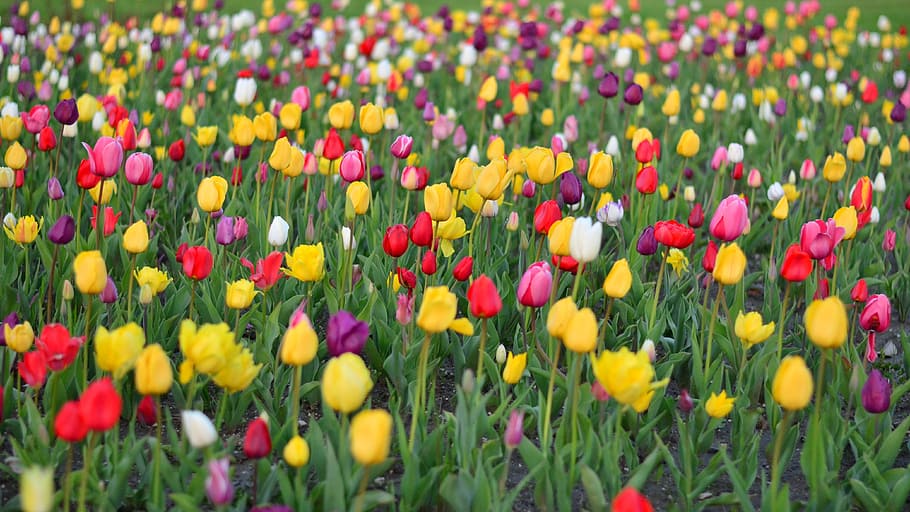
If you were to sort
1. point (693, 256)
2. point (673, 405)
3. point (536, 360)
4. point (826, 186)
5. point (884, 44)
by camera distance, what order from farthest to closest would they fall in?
point (884, 44)
point (826, 186)
point (693, 256)
point (536, 360)
point (673, 405)

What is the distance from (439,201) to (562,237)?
0.50m

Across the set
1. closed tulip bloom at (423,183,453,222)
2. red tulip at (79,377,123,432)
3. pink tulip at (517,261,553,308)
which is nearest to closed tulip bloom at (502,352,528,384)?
pink tulip at (517,261,553,308)

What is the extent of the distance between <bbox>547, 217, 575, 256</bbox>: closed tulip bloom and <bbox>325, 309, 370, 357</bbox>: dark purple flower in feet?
2.41

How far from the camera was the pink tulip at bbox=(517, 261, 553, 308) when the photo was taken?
2.75 metres

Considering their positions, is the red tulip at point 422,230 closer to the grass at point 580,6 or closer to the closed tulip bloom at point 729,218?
the closed tulip bloom at point 729,218

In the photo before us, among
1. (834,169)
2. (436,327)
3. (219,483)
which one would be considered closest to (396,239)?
(436,327)

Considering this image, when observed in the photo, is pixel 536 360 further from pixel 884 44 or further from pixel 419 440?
pixel 884 44

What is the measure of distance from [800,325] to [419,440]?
1751 mm

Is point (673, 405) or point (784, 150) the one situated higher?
point (673, 405)

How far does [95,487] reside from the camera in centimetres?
245

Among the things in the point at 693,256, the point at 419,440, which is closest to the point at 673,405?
the point at 419,440

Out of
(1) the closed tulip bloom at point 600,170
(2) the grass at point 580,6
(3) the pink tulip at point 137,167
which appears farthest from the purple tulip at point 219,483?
(2) the grass at point 580,6

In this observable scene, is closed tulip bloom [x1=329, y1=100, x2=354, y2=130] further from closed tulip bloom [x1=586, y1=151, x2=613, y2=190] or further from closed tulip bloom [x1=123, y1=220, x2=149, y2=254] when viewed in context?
closed tulip bloom [x1=123, y1=220, x2=149, y2=254]

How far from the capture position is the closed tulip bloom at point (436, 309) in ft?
8.00
